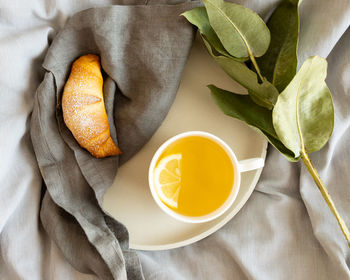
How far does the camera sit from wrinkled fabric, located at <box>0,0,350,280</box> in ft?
2.29

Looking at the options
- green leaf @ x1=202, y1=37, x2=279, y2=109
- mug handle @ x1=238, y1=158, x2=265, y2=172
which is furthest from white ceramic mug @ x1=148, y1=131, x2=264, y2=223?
green leaf @ x1=202, y1=37, x2=279, y2=109

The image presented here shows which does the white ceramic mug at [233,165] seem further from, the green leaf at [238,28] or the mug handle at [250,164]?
the green leaf at [238,28]

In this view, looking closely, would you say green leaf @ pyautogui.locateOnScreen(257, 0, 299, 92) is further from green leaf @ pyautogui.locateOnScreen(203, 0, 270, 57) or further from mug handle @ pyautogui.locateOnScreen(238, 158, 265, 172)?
mug handle @ pyautogui.locateOnScreen(238, 158, 265, 172)

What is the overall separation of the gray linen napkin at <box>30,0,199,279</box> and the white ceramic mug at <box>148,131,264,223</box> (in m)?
0.07

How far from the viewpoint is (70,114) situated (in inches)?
26.7

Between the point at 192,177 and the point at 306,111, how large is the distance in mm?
229

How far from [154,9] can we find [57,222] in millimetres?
431

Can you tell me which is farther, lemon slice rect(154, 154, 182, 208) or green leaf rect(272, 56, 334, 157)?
lemon slice rect(154, 154, 182, 208)

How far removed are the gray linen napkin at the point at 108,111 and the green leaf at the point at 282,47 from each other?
0.15 meters

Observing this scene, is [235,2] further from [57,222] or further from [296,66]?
[57,222]

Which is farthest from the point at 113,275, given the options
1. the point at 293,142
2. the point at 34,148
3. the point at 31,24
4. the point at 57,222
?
the point at 31,24

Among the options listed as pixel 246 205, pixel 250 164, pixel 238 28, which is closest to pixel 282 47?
pixel 238 28

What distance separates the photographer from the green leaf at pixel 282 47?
0.67 m

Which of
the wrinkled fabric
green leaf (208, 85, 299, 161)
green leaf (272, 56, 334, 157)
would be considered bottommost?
the wrinkled fabric
